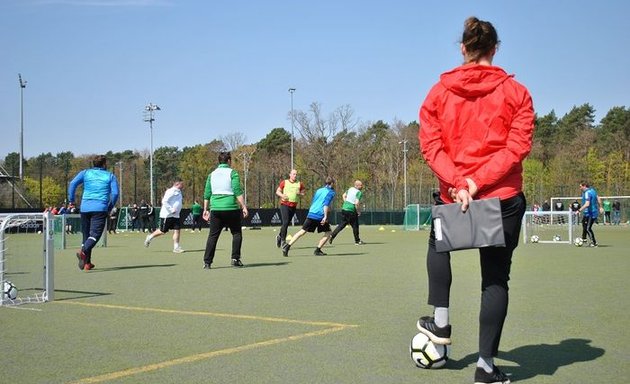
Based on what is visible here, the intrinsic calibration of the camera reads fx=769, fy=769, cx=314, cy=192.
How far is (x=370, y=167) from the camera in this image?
3652 inches

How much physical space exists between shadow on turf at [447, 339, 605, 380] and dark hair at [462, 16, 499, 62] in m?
1.88

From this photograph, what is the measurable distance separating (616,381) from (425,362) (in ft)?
3.54

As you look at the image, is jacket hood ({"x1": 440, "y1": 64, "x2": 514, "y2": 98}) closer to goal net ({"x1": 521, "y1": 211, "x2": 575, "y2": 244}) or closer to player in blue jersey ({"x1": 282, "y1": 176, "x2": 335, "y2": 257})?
player in blue jersey ({"x1": 282, "y1": 176, "x2": 335, "y2": 257})

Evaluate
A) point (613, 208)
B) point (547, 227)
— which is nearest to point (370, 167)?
point (613, 208)

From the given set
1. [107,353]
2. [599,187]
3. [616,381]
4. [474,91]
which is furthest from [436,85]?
[599,187]

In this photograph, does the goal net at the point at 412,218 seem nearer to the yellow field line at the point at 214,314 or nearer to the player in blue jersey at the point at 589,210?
the player in blue jersey at the point at 589,210

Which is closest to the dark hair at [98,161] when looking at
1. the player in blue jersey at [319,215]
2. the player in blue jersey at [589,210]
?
the player in blue jersey at [319,215]

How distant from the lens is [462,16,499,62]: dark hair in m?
4.46

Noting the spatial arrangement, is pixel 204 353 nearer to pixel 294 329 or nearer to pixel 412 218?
pixel 294 329

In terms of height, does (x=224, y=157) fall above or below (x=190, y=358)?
above

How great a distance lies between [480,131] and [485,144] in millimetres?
85

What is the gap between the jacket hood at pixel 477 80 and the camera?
438cm

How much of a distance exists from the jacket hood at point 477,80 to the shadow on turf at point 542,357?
5.47 ft

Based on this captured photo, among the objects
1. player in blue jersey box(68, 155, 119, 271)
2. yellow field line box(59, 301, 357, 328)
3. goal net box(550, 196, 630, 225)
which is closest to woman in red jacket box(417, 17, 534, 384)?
yellow field line box(59, 301, 357, 328)
